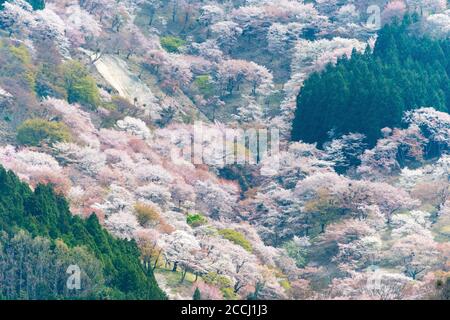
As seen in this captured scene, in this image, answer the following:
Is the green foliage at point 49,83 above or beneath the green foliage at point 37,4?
beneath

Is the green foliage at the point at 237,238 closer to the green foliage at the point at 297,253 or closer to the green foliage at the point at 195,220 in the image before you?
the green foliage at the point at 195,220

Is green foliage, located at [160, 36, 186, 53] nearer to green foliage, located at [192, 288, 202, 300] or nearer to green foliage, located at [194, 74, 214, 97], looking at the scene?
green foliage, located at [194, 74, 214, 97]

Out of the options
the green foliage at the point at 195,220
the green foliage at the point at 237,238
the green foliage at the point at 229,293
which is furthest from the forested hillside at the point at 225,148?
the green foliage at the point at 229,293

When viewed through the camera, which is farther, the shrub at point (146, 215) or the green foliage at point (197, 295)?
the shrub at point (146, 215)

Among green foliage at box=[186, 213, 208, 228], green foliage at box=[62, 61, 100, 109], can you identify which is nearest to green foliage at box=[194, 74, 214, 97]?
green foliage at box=[62, 61, 100, 109]

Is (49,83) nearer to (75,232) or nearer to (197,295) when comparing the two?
(75,232)
